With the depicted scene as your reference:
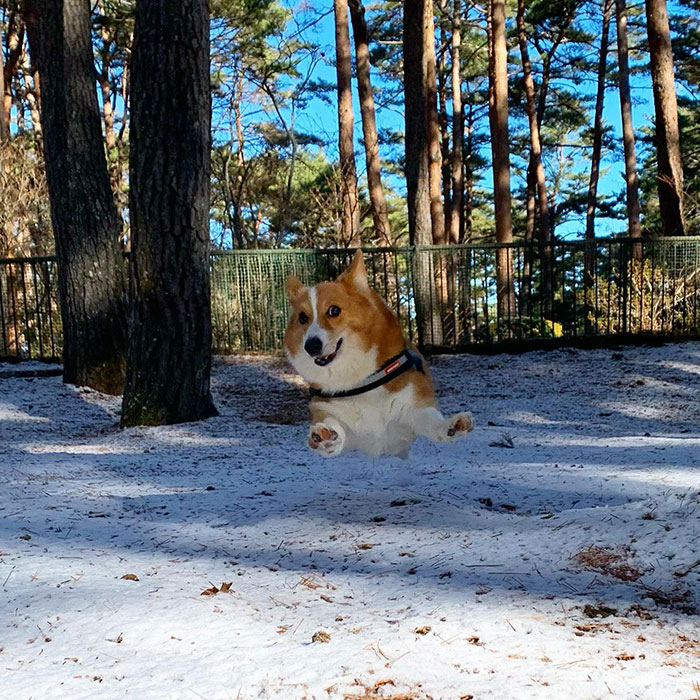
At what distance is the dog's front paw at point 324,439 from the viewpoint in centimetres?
250

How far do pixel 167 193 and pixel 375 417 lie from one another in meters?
4.58

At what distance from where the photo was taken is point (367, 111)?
59.2ft

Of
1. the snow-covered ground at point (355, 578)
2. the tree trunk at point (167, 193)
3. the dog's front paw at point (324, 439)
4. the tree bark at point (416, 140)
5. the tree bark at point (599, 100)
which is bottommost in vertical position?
the snow-covered ground at point (355, 578)

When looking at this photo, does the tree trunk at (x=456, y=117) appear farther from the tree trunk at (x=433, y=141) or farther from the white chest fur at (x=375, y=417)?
the white chest fur at (x=375, y=417)

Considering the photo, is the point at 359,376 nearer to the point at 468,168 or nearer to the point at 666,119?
the point at 666,119

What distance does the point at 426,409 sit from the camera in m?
2.68

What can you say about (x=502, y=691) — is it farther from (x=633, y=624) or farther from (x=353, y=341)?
(x=353, y=341)

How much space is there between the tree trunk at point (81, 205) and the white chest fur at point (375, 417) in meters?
6.86

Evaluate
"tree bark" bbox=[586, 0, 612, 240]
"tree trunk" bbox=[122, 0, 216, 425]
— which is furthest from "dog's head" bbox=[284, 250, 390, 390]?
"tree bark" bbox=[586, 0, 612, 240]

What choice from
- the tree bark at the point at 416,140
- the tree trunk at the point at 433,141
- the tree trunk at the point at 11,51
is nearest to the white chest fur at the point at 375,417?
the tree bark at the point at 416,140

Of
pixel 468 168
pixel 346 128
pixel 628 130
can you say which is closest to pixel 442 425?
pixel 346 128

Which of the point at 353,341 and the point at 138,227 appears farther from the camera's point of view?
the point at 138,227

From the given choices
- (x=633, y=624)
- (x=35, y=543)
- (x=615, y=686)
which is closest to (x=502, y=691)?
(x=615, y=686)

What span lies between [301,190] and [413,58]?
41.7 feet
